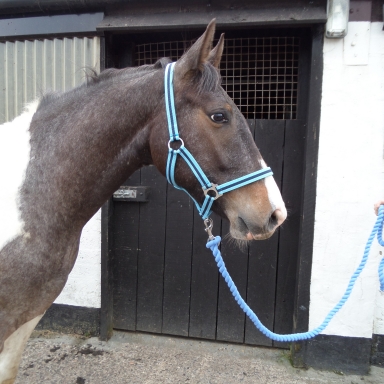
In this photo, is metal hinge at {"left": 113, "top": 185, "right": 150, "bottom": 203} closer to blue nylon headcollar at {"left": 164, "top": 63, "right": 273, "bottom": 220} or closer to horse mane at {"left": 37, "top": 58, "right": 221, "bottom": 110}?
horse mane at {"left": 37, "top": 58, "right": 221, "bottom": 110}

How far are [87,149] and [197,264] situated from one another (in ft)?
6.46

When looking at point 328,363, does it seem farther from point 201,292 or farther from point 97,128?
point 97,128

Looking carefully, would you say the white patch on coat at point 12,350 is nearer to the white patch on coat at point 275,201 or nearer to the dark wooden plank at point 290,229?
the white patch on coat at point 275,201

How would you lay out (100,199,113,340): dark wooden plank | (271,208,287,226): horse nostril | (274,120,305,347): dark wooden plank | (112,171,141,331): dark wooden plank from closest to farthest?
(271,208,287,226): horse nostril < (274,120,305,347): dark wooden plank < (100,199,113,340): dark wooden plank < (112,171,141,331): dark wooden plank

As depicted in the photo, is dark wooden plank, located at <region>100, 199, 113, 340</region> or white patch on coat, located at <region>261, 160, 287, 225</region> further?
dark wooden plank, located at <region>100, 199, 113, 340</region>

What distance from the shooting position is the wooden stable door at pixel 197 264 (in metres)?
2.94

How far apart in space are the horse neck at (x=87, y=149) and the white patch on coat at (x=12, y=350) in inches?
22.0

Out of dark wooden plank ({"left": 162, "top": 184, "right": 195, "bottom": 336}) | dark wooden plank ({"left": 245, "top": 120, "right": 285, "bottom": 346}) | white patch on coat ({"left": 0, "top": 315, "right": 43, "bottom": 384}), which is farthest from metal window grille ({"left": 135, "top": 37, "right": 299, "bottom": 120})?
white patch on coat ({"left": 0, "top": 315, "right": 43, "bottom": 384})

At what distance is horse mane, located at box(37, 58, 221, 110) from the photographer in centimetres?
141

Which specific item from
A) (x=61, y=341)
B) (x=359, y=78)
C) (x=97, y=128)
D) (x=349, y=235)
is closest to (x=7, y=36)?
(x=97, y=128)

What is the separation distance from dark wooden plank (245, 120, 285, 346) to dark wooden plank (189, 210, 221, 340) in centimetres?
35

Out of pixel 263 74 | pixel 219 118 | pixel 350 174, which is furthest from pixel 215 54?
pixel 350 174

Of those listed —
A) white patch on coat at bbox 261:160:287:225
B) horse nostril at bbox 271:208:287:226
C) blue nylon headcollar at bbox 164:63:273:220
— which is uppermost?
blue nylon headcollar at bbox 164:63:273:220

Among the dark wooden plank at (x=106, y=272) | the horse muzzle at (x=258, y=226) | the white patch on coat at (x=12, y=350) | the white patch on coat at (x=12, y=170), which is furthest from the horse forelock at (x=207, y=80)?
the dark wooden plank at (x=106, y=272)
